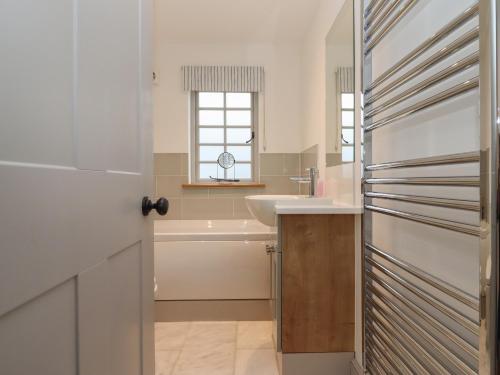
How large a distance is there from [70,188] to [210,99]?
2.98 meters

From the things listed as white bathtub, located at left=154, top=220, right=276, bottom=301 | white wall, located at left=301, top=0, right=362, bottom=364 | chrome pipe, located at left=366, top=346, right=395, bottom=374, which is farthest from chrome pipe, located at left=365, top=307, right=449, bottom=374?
white bathtub, located at left=154, top=220, right=276, bottom=301

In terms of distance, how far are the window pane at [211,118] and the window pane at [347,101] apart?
1.74 meters

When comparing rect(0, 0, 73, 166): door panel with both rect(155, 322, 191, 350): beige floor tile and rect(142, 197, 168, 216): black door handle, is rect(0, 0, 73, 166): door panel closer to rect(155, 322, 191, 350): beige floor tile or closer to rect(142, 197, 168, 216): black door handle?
rect(142, 197, 168, 216): black door handle

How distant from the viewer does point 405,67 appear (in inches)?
44.5

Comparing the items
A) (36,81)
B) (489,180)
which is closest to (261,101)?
(489,180)

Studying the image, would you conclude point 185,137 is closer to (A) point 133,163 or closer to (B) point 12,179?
(A) point 133,163

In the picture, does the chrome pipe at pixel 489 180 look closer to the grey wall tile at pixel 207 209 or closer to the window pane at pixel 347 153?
the window pane at pixel 347 153

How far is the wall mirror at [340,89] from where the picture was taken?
178 centimetres

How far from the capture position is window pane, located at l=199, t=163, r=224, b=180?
3434 millimetres

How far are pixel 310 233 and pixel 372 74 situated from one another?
0.78 m

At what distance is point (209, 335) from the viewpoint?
87.0 inches

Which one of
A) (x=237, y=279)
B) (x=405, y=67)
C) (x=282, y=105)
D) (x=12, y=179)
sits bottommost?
(x=237, y=279)

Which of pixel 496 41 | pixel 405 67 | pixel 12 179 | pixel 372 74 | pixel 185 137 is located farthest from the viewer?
pixel 185 137

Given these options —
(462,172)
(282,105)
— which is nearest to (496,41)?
(462,172)
